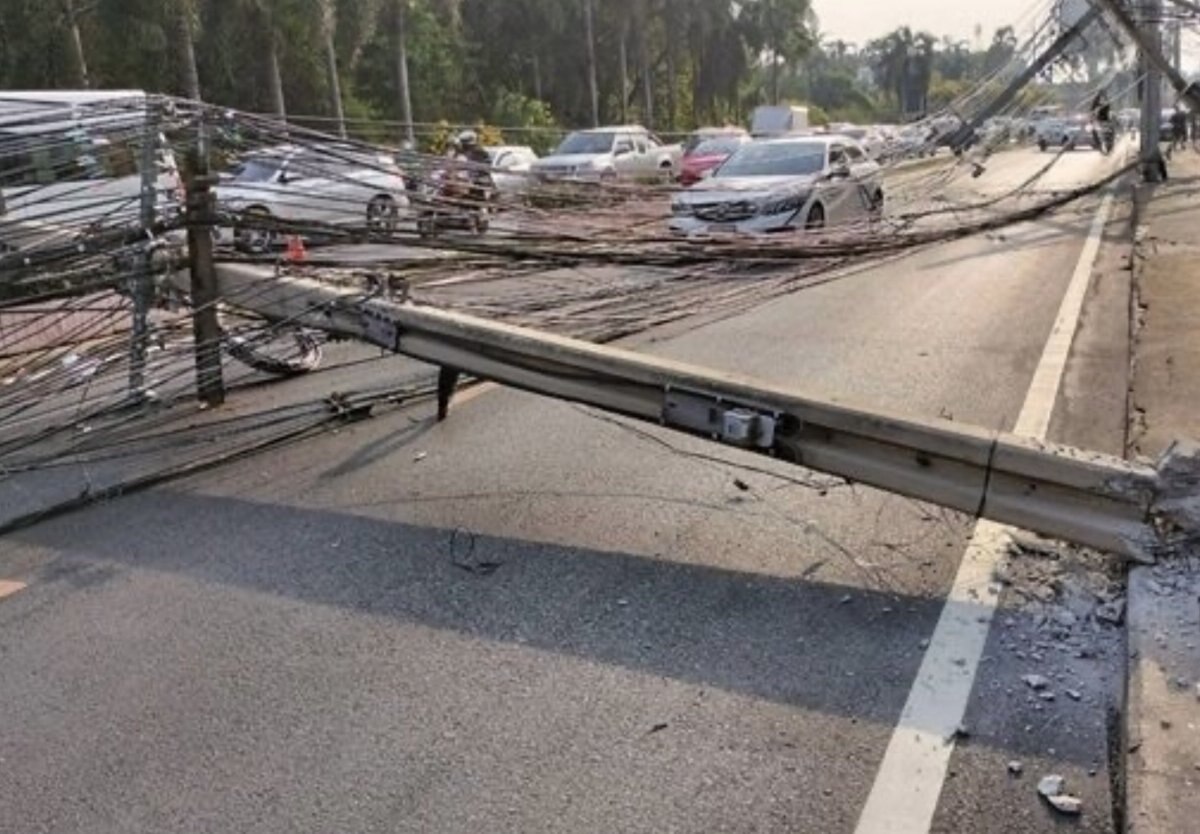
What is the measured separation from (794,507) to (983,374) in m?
3.44

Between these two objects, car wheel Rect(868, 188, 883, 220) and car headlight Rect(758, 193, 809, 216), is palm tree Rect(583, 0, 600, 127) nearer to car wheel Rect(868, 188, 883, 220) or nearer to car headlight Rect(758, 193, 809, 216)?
car wheel Rect(868, 188, 883, 220)

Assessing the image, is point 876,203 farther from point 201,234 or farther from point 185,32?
point 185,32

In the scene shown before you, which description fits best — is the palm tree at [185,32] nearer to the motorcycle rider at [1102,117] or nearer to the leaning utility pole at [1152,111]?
the motorcycle rider at [1102,117]

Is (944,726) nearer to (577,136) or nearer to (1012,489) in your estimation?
(1012,489)

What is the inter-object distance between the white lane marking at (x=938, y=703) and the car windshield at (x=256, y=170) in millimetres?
Answer: 4621

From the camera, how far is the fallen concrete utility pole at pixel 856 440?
162 inches

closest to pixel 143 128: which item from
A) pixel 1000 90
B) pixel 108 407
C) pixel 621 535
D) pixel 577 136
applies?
pixel 108 407

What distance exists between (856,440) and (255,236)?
4.18 meters

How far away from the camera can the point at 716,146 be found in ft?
110

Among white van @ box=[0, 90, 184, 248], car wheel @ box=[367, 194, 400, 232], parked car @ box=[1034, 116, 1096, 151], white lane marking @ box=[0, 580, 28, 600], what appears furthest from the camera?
parked car @ box=[1034, 116, 1096, 151]

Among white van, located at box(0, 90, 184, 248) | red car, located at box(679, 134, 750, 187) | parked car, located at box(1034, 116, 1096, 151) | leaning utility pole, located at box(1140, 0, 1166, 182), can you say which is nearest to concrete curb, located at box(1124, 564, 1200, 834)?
white van, located at box(0, 90, 184, 248)

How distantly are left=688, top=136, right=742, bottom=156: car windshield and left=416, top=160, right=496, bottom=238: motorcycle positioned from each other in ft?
79.1

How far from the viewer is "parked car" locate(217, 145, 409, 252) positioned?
7152 millimetres

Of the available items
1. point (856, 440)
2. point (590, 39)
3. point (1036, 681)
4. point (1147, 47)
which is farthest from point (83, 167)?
point (590, 39)
